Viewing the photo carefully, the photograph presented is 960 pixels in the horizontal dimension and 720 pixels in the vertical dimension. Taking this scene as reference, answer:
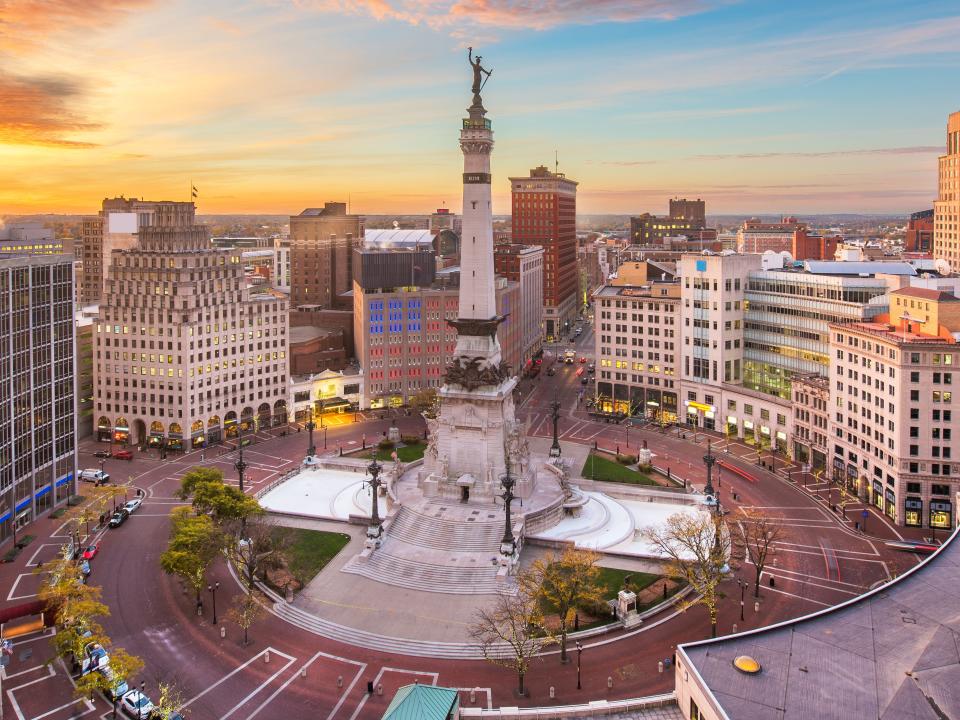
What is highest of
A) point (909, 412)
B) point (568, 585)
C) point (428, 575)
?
point (909, 412)

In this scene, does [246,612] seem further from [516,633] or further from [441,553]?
[516,633]

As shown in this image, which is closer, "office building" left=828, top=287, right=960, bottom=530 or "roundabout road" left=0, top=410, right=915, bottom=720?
"roundabout road" left=0, top=410, right=915, bottom=720

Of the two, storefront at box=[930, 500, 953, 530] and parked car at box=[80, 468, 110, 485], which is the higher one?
parked car at box=[80, 468, 110, 485]

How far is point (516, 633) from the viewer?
2457 inches

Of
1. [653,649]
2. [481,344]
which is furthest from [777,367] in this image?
[653,649]

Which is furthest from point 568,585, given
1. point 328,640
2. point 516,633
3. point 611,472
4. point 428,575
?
point 611,472

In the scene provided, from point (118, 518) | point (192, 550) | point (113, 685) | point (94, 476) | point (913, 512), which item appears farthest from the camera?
point (94, 476)

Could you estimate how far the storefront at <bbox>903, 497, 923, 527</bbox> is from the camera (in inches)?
3728

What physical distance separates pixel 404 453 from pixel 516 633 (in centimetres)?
6421

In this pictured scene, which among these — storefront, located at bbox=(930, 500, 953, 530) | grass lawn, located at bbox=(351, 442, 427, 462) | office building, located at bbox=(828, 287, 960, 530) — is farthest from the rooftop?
grass lawn, located at bbox=(351, 442, 427, 462)

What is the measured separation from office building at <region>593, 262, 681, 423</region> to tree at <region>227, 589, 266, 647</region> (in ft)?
301

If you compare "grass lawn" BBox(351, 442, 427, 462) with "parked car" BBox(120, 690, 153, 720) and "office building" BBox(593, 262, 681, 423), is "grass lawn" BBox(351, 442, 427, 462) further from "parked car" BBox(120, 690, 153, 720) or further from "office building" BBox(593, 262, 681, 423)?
"parked car" BBox(120, 690, 153, 720)

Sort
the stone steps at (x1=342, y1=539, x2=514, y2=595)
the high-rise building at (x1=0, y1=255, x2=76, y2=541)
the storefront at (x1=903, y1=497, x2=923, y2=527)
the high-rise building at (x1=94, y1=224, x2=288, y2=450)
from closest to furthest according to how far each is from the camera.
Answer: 1. the stone steps at (x1=342, y1=539, x2=514, y2=595)
2. the high-rise building at (x1=0, y1=255, x2=76, y2=541)
3. the storefront at (x1=903, y1=497, x2=923, y2=527)
4. the high-rise building at (x1=94, y1=224, x2=288, y2=450)

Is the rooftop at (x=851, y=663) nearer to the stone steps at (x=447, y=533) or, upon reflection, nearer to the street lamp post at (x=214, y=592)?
the stone steps at (x=447, y=533)
